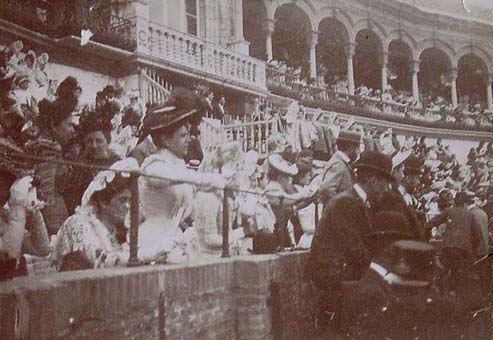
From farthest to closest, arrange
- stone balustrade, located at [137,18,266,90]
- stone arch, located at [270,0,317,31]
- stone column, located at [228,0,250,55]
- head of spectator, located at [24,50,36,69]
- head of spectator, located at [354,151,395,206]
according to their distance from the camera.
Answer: stone arch, located at [270,0,317,31], stone column, located at [228,0,250,55], stone balustrade, located at [137,18,266,90], head of spectator, located at [354,151,395,206], head of spectator, located at [24,50,36,69]

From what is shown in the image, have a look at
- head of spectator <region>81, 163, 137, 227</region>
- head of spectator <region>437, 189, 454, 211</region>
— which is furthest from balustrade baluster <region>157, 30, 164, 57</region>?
head of spectator <region>437, 189, 454, 211</region>

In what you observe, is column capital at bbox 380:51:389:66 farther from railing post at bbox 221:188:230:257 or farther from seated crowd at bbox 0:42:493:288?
railing post at bbox 221:188:230:257

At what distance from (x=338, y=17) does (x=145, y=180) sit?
9.78ft

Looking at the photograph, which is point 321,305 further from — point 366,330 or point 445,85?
point 445,85

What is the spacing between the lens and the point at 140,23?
395 centimetres

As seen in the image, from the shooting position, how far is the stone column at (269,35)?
16.7 ft

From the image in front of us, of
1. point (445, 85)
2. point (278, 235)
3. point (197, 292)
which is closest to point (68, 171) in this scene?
point (197, 292)

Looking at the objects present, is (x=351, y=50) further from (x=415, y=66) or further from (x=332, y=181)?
(x=332, y=181)

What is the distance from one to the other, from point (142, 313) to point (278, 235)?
1.74m

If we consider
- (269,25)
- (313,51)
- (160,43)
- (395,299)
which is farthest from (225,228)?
(313,51)

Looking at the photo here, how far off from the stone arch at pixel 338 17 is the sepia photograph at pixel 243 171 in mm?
19

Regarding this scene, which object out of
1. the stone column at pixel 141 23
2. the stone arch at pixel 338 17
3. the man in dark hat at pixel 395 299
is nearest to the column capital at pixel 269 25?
the stone arch at pixel 338 17

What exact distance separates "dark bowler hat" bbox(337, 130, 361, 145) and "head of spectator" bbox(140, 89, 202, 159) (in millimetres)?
1903

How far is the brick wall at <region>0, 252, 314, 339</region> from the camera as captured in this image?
160 cm
